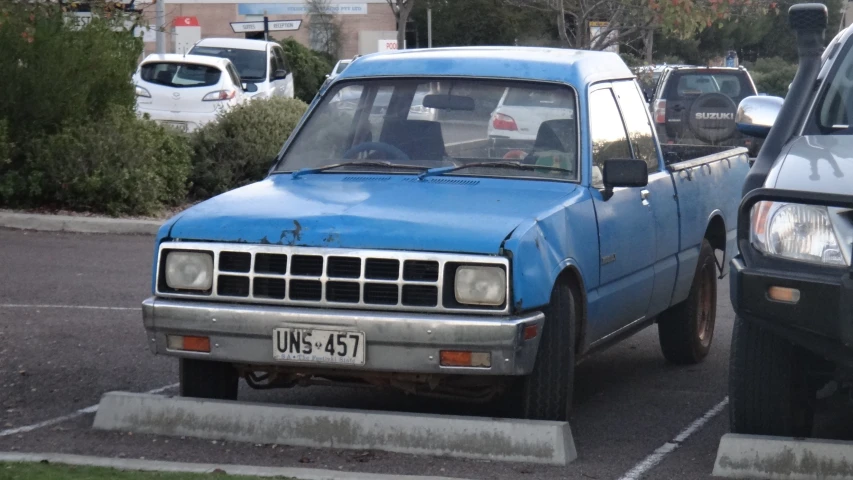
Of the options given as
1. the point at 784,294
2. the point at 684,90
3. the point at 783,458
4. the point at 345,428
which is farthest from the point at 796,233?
the point at 684,90

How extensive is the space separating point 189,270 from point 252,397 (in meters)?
1.49

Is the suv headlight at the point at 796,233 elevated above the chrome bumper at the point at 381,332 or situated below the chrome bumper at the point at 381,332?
above

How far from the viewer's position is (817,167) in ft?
16.8

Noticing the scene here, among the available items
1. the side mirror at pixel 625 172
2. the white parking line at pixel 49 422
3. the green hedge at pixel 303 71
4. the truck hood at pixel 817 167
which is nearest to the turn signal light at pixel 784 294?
the truck hood at pixel 817 167

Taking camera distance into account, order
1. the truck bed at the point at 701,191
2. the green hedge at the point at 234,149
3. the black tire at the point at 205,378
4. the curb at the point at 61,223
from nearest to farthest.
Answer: the black tire at the point at 205,378 < the truck bed at the point at 701,191 < the curb at the point at 61,223 < the green hedge at the point at 234,149

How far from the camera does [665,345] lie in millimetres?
8180

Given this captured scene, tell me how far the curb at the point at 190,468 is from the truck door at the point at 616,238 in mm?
1575

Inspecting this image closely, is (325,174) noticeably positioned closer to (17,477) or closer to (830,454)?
(17,477)

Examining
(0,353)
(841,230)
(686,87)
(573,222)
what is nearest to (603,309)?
(573,222)

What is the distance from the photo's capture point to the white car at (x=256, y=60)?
89.7 feet

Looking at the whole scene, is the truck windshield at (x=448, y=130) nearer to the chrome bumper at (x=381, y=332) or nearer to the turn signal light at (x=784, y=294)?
the chrome bumper at (x=381, y=332)

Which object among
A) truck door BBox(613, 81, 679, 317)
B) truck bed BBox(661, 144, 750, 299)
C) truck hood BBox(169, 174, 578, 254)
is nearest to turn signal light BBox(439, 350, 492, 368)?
truck hood BBox(169, 174, 578, 254)

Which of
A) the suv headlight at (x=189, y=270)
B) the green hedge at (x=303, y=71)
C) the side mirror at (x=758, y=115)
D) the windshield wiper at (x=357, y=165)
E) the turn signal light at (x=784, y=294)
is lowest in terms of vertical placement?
the green hedge at (x=303, y=71)

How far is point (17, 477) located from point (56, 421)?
1.22 metres
